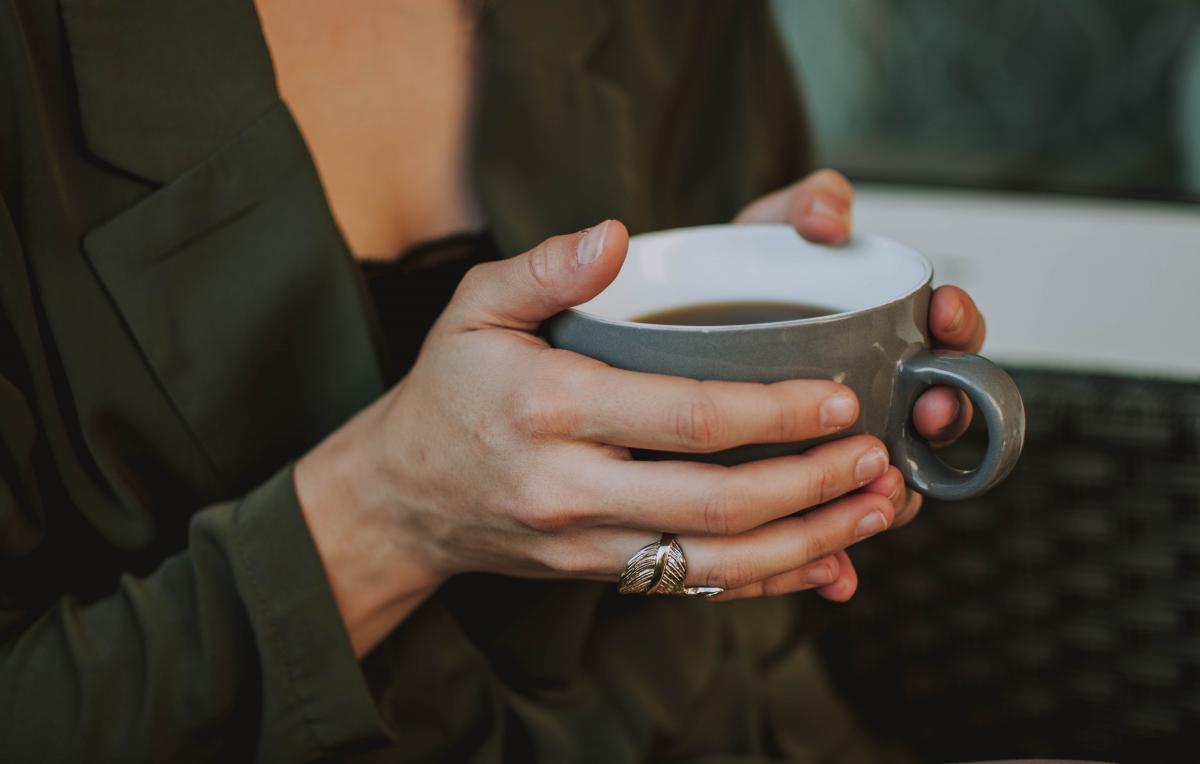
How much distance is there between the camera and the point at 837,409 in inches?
17.0

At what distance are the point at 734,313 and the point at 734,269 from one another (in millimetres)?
39

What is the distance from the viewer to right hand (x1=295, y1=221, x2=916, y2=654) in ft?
1.43

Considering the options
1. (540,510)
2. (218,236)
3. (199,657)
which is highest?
(218,236)

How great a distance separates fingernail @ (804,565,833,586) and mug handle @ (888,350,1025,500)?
0.22 ft

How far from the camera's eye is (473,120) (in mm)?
824

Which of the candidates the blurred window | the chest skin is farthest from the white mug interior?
the blurred window

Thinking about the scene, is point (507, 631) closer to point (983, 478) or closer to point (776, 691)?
point (776, 691)

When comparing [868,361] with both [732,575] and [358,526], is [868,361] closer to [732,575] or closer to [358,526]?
[732,575]

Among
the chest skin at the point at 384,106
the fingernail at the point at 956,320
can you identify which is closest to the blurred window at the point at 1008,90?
the chest skin at the point at 384,106

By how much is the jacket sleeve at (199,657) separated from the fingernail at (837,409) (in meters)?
0.31

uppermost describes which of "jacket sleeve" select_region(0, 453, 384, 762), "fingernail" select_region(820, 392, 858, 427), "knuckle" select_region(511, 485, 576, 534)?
"fingernail" select_region(820, 392, 858, 427)

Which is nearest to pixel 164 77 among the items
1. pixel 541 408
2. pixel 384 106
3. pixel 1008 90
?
pixel 384 106

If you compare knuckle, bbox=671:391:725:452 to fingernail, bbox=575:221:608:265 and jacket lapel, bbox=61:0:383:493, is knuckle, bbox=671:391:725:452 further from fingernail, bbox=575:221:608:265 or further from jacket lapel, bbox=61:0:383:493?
jacket lapel, bbox=61:0:383:493

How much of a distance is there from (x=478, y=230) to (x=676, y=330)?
41cm
